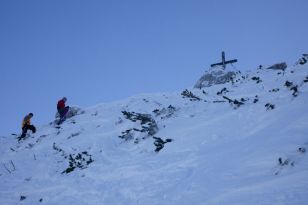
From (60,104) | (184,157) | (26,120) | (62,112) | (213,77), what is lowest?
(184,157)

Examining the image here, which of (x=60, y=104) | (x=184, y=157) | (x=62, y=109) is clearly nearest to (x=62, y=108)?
(x=62, y=109)

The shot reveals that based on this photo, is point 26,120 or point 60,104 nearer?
point 26,120

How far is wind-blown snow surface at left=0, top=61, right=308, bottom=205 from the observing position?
7414 mm

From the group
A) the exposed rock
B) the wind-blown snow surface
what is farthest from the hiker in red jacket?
the exposed rock

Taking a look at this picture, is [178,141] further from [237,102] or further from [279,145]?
[279,145]

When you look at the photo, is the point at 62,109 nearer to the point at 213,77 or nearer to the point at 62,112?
the point at 62,112

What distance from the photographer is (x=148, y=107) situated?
787 inches

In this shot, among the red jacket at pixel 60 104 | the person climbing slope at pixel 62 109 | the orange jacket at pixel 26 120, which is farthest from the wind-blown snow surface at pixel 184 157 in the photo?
the red jacket at pixel 60 104

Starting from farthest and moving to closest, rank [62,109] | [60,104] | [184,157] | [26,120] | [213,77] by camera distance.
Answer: [213,77] → [60,104] → [62,109] → [26,120] → [184,157]

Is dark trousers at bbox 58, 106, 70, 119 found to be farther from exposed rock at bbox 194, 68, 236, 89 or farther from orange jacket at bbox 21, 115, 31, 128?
exposed rock at bbox 194, 68, 236, 89

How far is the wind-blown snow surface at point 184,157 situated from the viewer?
24.3ft

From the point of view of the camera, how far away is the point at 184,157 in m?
10.7

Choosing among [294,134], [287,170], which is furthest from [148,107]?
[287,170]

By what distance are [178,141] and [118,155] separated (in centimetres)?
268
